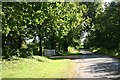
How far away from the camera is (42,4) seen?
76.7 feet

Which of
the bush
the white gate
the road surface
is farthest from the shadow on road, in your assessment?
the white gate

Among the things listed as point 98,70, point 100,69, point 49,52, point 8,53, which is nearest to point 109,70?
point 98,70

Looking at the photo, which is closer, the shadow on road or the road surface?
the road surface

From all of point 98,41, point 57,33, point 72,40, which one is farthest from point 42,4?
point 98,41

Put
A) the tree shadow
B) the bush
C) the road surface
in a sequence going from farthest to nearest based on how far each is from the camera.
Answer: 1. the bush
2. the road surface
3. the tree shadow

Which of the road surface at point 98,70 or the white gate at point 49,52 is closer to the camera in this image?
the road surface at point 98,70

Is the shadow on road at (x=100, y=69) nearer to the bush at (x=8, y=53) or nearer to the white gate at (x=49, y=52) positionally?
the bush at (x=8, y=53)

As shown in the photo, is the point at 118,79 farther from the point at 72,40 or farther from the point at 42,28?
the point at 72,40

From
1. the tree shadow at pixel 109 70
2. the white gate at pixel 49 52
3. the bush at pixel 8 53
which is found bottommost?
the white gate at pixel 49 52

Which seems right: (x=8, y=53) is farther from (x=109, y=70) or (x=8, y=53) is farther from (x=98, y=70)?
(x=109, y=70)

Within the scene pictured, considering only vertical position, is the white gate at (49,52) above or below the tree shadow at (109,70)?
below

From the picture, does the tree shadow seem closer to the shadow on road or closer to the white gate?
the shadow on road

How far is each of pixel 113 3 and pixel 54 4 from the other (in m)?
23.8

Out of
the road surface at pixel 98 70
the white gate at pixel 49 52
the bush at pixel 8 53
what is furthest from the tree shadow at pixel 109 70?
the white gate at pixel 49 52
